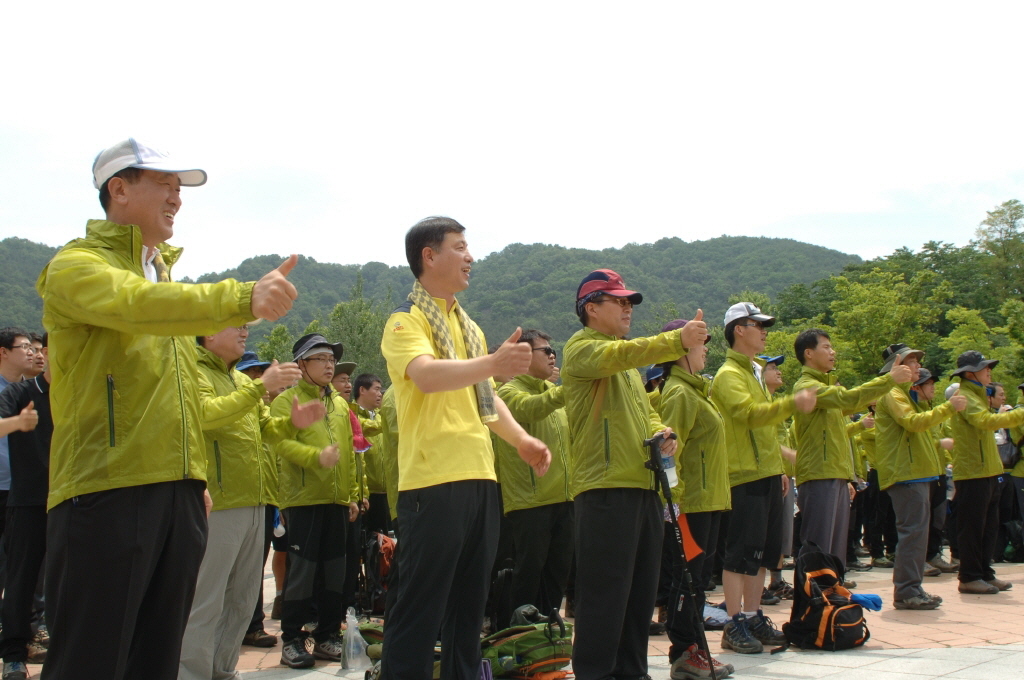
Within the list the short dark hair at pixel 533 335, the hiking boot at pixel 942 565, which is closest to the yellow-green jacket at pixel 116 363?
the short dark hair at pixel 533 335

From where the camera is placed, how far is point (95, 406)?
2.65 meters

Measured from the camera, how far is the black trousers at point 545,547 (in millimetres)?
6863

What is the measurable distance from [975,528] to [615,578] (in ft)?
20.0

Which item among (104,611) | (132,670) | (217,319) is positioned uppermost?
(217,319)

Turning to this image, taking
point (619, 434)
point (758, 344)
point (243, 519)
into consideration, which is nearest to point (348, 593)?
point (243, 519)

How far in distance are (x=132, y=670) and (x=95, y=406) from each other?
2.84ft

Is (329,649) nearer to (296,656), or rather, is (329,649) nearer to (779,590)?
(296,656)

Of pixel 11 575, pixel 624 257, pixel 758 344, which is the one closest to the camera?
pixel 11 575

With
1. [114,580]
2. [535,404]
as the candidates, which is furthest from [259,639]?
[114,580]

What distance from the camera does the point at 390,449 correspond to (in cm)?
752

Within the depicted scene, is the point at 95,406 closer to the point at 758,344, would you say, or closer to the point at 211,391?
the point at 211,391

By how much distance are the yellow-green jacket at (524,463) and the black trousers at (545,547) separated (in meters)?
0.09

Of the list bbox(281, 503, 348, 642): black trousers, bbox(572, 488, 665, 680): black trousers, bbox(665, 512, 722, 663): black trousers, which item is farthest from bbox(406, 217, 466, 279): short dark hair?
bbox(281, 503, 348, 642): black trousers

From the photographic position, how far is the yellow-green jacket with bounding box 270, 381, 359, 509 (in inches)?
255
